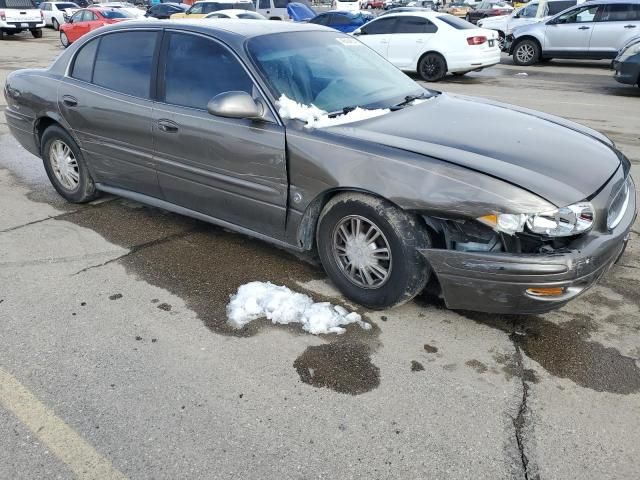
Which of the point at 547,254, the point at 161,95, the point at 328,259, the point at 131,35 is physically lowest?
the point at 328,259

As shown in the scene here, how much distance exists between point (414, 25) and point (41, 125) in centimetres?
1029

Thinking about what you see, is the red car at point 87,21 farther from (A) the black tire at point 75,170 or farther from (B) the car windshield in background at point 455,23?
(A) the black tire at point 75,170

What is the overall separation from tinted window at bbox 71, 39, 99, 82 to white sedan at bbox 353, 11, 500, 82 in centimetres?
905

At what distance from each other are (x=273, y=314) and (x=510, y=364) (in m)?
1.34

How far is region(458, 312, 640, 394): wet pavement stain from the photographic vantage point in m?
2.88

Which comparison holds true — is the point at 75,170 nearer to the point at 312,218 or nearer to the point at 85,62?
the point at 85,62

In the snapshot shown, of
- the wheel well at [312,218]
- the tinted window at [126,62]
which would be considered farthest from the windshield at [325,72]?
the tinted window at [126,62]

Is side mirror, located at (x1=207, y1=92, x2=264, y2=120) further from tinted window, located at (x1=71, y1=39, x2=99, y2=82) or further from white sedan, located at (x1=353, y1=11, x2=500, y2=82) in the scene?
white sedan, located at (x1=353, y1=11, x2=500, y2=82)

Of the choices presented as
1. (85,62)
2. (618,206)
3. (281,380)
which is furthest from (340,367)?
(85,62)

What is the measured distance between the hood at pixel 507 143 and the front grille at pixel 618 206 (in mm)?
142

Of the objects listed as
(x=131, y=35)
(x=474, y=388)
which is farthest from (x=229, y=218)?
(x=474, y=388)

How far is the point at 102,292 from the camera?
3.79 metres

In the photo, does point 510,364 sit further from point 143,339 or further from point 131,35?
point 131,35

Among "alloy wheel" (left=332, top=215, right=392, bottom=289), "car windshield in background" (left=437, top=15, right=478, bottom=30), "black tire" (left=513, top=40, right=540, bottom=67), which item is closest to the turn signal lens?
"alloy wheel" (left=332, top=215, right=392, bottom=289)
